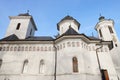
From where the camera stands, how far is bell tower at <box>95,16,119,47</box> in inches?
990

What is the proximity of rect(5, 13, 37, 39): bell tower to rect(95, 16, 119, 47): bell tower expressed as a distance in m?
15.2

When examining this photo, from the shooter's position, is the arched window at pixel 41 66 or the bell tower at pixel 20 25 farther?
the bell tower at pixel 20 25

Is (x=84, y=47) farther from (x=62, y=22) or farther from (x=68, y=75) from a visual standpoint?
(x=62, y=22)

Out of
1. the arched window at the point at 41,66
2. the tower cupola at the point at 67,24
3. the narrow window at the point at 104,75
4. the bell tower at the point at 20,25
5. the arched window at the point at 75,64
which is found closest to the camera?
the arched window at the point at 75,64

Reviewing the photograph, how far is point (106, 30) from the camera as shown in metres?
26.2

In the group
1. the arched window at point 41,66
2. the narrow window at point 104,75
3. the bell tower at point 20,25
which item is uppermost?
the bell tower at point 20,25

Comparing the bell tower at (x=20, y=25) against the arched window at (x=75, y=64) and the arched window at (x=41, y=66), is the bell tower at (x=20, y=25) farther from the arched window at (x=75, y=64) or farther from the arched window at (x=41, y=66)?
the arched window at (x=75, y=64)

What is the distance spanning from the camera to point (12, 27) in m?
20.7

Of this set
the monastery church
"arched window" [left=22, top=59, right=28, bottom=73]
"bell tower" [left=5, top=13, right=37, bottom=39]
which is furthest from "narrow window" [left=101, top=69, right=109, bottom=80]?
"bell tower" [left=5, top=13, right=37, bottom=39]

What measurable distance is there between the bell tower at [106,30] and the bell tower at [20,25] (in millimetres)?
15204

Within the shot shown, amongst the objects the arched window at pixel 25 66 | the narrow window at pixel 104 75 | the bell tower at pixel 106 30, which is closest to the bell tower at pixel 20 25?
the arched window at pixel 25 66

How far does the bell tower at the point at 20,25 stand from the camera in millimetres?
19766

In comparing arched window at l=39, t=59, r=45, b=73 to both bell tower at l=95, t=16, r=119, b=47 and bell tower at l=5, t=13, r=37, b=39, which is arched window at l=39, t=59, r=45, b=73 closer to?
bell tower at l=5, t=13, r=37, b=39

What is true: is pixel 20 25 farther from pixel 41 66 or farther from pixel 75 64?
pixel 75 64
